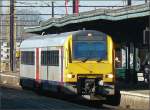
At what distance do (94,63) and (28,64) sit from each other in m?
8.94

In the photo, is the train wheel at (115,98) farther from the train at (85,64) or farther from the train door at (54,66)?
the train door at (54,66)

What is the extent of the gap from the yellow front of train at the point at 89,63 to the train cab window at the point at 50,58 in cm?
147

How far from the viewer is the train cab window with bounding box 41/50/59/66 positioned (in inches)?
1137

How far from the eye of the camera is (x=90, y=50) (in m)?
27.8

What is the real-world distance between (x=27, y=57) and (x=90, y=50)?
338 inches

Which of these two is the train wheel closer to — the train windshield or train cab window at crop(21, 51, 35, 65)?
the train windshield

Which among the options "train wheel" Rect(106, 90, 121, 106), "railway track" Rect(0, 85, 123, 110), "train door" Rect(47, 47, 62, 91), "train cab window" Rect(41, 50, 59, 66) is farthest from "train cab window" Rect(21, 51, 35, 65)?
"train wheel" Rect(106, 90, 121, 106)

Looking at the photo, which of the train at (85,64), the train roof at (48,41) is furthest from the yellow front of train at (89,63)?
the train roof at (48,41)

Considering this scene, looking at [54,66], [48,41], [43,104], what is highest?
[48,41]

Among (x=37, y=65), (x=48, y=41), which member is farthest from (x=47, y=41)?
(x=37, y=65)

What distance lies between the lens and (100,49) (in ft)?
91.1

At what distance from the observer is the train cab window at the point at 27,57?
34531 mm

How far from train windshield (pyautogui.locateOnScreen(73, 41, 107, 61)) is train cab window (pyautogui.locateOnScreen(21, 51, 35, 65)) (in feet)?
22.2

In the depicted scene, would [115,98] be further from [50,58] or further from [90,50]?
[50,58]
